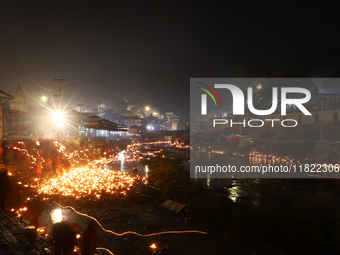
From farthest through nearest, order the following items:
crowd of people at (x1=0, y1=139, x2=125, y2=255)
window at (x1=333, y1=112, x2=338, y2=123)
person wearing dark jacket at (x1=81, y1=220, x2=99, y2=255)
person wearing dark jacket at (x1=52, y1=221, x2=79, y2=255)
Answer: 1. window at (x1=333, y1=112, x2=338, y2=123)
2. person wearing dark jacket at (x1=81, y1=220, x2=99, y2=255)
3. crowd of people at (x1=0, y1=139, x2=125, y2=255)
4. person wearing dark jacket at (x1=52, y1=221, x2=79, y2=255)

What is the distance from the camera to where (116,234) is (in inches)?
336

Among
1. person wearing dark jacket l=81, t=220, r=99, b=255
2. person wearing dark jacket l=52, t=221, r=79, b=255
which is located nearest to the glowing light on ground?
person wearing dark jacket l=81, t=220, r=99, b=255

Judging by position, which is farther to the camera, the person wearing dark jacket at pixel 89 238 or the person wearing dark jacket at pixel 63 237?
the person wearing dark jacket at pixel 89 238

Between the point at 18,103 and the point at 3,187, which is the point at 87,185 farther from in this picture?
the point at 18,103

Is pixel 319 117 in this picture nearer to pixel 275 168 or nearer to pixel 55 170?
pixel 275 168

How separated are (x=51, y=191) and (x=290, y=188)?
17402 millimetres

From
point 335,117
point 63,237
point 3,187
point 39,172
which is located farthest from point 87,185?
point 335,117

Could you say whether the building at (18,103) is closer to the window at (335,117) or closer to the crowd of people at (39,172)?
the crowd of people at (39,172)

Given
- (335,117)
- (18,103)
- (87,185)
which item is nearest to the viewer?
(87,185)

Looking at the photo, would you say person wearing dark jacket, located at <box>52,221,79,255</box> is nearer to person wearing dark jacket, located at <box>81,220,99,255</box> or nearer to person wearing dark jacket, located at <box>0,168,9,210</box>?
person wearing dark jacket, located at <box>81,220,99,255</box>

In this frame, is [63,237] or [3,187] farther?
[3,187]

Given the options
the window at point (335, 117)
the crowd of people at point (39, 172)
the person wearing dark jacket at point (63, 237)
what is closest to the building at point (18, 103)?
the crowd of people at point (39, 172)

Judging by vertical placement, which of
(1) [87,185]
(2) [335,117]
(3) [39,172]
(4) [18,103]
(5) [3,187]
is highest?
(4) [18,103]

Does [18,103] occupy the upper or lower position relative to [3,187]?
upper
